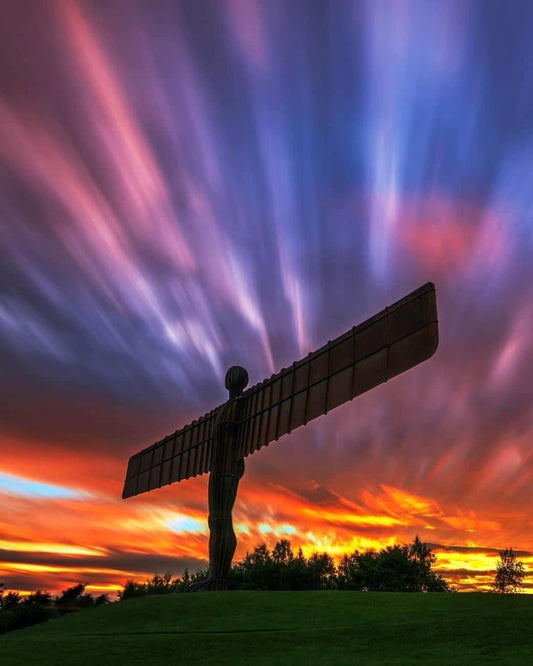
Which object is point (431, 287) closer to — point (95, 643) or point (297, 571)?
point (95, 643)

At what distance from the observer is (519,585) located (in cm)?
5612

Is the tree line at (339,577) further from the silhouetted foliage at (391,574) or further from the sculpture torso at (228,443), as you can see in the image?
the sculpture torso at (228,443)

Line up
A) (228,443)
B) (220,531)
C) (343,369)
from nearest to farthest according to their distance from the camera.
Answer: (343,369) → (220,531) → (228,443)

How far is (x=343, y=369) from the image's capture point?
65.1 ft

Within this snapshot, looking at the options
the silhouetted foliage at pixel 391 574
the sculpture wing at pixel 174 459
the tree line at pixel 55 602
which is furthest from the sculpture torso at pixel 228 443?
the silhouetted foliage at pixel 391 574

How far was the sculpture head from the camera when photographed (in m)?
25.0

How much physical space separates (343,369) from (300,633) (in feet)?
31.2

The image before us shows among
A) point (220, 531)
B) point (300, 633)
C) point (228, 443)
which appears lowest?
point (300, 633)

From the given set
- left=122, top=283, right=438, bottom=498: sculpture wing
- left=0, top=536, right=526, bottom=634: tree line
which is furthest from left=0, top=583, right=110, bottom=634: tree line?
left=122, top=283, right=438, bottom=498: sculpture wing

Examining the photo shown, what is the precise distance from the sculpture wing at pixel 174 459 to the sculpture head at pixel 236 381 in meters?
1.06

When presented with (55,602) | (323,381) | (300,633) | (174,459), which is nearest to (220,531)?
(174,459)

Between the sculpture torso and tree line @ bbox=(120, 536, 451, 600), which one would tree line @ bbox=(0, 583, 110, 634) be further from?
the sculpture torso

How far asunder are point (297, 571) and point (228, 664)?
45742 millimetres

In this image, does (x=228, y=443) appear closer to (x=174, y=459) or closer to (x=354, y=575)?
(x=174, y=459)
